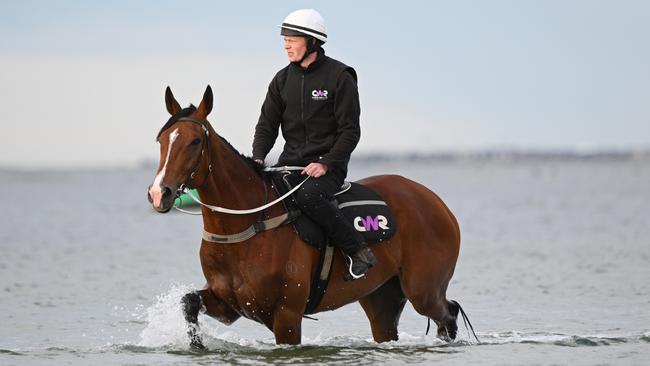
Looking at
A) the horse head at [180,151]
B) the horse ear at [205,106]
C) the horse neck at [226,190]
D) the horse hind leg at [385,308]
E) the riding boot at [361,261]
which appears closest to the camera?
the horse head at [180,151]

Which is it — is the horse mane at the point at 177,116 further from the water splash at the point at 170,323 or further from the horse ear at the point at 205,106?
the water splash at the point at 170,323

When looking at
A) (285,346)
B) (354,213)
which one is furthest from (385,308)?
(285,346)

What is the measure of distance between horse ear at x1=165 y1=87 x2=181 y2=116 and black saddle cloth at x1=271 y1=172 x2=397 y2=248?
1171 millimetres

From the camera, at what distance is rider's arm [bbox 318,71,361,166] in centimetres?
1020

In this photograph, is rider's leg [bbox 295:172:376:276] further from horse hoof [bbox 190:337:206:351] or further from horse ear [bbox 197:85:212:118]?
horse hoof [bbox 190:337:206:351]

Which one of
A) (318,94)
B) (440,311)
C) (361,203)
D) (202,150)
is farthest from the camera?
(440,311)

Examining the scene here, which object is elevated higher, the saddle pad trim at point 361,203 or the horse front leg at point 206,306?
the saddle pad trim at point 361,203

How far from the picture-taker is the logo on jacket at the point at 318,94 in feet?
33.6

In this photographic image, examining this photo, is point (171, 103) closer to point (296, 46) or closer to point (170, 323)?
point (296, 46)

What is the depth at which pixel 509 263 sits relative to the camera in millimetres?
22938

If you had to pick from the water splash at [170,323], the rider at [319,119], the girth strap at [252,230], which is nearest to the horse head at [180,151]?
the girth strap at [252,230]

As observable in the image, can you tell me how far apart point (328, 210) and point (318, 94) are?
100 cm

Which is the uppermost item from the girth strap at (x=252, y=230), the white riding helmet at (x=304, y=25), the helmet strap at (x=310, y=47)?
the white riding helmet at (x=304, y=25)

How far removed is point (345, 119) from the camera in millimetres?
10227
